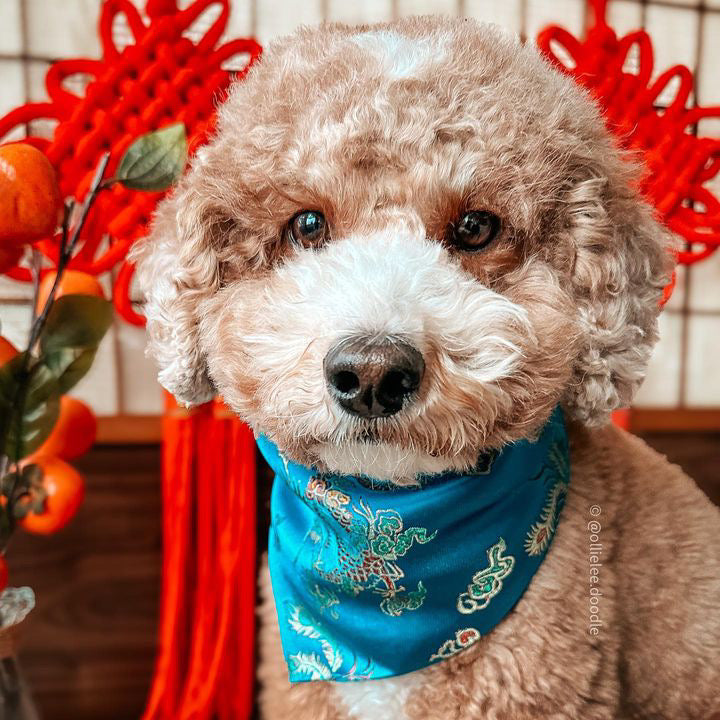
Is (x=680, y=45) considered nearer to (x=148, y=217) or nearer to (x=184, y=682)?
(x=148, y=217)

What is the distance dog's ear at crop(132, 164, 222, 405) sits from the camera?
1.98 ft

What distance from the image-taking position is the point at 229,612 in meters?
0.94

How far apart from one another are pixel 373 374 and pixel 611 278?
9.3 inches

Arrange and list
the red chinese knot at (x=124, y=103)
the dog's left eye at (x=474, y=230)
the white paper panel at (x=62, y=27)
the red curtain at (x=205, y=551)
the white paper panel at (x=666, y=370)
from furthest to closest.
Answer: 1. the white paper panel at (x=666, y=370)
2. the white paper panel at (x=62, y=27)
3. the red curtain at (x=205, y=551)
4. the red chinese knot at (x=124, y=103)
5. the dog's left eye at (x=474, y=230)

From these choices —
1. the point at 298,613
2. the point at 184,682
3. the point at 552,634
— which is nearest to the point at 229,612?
the point at 184,682

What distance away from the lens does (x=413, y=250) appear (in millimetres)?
555

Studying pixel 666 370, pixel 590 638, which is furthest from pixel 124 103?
pixel 666 370

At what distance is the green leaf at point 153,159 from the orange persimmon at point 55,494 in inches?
9.9

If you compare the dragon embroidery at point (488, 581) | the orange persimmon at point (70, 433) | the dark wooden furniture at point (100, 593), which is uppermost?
the orange persimmon at point (70, 433)

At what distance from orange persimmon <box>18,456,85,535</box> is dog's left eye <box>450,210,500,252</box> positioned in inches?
15.1

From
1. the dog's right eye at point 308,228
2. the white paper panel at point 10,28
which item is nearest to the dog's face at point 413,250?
the dog's right eye at point 308,228

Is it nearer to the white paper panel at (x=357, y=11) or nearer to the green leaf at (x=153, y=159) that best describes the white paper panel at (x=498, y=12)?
the white paper panel at (x=357, y=11)

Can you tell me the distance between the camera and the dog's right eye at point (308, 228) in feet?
1.95

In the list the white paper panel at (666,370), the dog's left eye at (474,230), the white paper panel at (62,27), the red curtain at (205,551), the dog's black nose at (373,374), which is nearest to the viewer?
the dog's black nose at (373,374)
